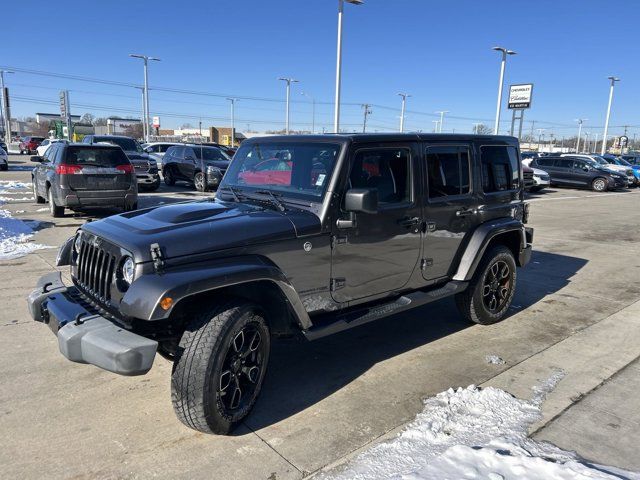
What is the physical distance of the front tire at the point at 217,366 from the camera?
2.92 m

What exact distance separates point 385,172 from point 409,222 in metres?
0.47

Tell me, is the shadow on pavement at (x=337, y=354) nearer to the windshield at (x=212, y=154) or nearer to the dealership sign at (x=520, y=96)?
the windshield at (x=212, y=154)

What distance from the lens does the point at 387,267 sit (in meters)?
4.12

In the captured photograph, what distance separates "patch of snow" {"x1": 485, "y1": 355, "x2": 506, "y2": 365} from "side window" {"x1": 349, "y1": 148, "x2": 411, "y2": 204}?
1584 mm

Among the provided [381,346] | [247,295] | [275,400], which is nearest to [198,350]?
[247,295]

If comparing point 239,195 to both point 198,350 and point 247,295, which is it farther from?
point 198,350

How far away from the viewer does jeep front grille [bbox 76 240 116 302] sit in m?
3.24

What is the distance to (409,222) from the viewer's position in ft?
13.9

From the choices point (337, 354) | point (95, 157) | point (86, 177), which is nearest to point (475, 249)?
point (337, 354)

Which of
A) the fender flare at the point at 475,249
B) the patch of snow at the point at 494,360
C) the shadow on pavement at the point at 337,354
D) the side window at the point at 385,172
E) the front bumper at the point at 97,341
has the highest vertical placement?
the side window at the point at 385,172

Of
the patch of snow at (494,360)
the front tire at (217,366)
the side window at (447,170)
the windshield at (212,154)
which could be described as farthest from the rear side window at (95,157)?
the patch of snow at (494,360)

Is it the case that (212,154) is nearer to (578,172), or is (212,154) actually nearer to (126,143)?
(126,143)

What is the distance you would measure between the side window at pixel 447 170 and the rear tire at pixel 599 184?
24830 millimetres

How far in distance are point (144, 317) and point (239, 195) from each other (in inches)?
66.0
